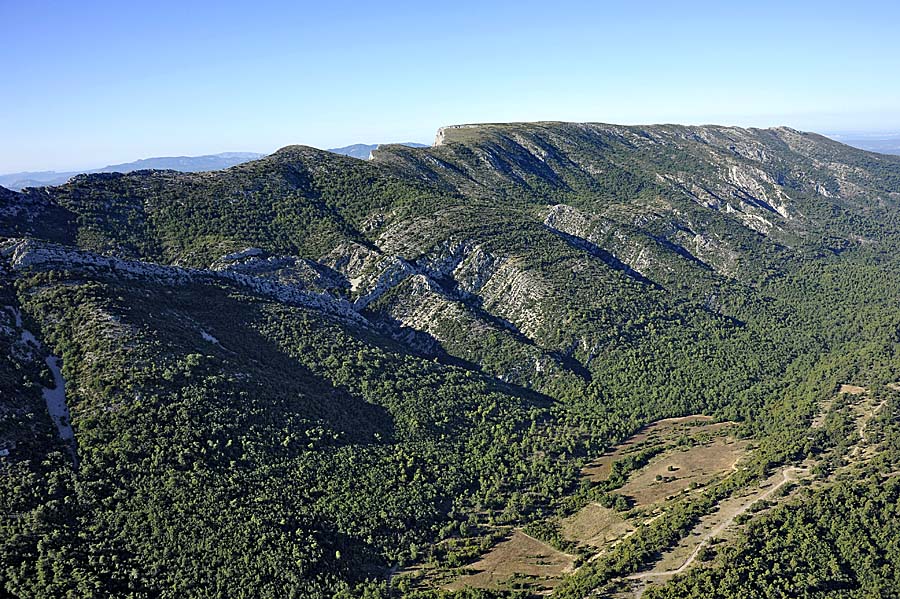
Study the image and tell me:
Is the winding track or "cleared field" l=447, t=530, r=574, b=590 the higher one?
the winding track

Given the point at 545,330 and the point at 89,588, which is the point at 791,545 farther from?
the point at 89,588

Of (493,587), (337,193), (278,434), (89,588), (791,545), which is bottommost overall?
(493,587)

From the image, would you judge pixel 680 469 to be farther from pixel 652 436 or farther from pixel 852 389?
pixel 852 389

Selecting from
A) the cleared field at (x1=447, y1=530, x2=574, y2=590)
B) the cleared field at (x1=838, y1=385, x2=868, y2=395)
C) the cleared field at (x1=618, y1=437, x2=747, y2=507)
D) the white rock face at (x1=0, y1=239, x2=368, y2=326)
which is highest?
the white rock face at (x1=0, y1=239, x2=368, y2=326)

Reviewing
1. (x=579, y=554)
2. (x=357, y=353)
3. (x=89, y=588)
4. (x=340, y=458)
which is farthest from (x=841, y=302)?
(x=89, y=588)

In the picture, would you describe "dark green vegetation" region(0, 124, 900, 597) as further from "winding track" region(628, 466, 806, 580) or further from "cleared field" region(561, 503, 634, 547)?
"cleared field" region(561, 503, 634, 547)

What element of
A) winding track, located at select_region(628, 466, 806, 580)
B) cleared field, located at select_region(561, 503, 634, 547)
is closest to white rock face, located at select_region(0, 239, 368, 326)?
cleared field, located at select_region(561, 503, 634, 547)

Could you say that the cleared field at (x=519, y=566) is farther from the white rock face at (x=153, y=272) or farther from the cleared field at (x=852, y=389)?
the cleared field at (x=852, y=389)
